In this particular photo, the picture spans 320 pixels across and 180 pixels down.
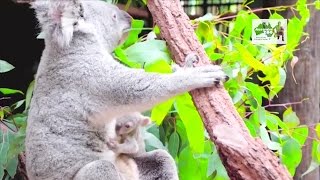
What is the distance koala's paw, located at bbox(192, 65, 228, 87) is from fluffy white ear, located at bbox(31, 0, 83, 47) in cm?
46

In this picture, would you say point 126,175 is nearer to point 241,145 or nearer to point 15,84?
point 241,145

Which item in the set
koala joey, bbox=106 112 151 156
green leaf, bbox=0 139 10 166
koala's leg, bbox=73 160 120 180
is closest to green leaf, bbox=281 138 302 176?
koala joey, bbox=106 112 151 156

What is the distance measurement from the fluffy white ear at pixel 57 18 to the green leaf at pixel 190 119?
422 mm

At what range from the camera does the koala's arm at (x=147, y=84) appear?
73.0 inches

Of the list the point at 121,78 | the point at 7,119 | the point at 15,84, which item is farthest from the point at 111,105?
the point at 15,84

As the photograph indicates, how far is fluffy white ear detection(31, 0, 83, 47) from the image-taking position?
2.03 metres

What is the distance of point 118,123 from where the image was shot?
7.16 ft

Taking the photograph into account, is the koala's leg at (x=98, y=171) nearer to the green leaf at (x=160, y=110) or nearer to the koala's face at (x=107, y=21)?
the green leaf at (x=160, y=110)

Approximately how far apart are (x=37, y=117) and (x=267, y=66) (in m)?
0.84

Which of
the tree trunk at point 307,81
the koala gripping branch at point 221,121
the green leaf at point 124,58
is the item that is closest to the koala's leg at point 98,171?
the koala gripping branch at point 221,121

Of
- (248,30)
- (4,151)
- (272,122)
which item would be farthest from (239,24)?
(4,151)

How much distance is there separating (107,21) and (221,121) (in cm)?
70

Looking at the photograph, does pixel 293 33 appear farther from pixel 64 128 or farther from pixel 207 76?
pixel 64 128

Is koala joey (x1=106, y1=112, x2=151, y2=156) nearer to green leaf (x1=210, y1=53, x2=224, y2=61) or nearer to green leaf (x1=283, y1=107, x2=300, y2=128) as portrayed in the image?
green leaf (x1=210, y1=53, x2=224, y2=61)
